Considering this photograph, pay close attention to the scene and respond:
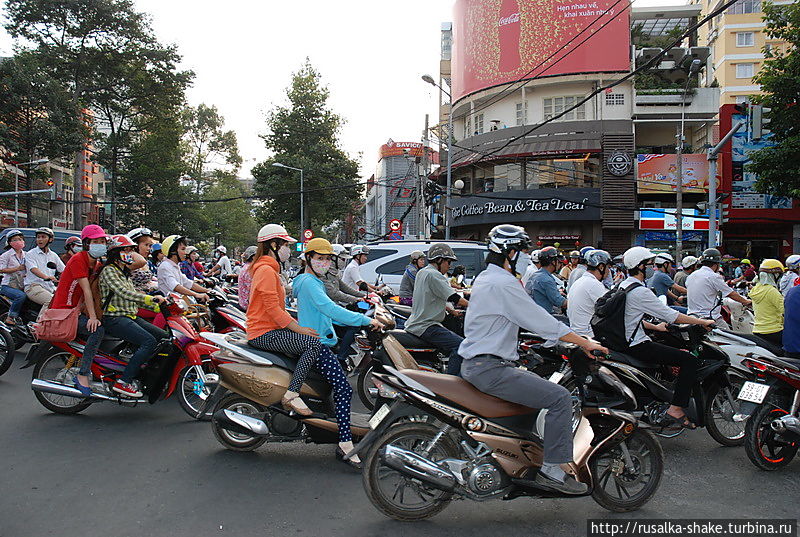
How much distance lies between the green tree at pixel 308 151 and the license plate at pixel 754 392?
3406cm

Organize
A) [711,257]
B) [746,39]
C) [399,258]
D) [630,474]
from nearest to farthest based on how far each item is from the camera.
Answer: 1. [630,474]
2. [711,257]
3. [399,258]
4. [746,39]

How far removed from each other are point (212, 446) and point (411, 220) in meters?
69.4

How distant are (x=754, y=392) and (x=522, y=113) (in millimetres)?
31492

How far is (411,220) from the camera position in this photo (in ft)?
244

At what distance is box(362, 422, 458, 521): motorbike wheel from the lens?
3740mm

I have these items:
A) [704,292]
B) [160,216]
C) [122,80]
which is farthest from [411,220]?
[704,292]

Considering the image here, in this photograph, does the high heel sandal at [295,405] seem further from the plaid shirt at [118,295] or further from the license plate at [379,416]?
the plaid shirt at [118,295]

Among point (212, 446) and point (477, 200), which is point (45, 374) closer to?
point (212, 446)

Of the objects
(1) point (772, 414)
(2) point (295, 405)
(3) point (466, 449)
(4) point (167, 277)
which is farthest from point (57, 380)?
(1) point (772, 414)

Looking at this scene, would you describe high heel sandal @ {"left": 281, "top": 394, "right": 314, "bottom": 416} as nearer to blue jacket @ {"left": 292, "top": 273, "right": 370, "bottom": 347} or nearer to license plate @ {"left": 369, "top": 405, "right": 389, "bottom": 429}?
blue jacket @ {"left": 292, "top": 273, "right": 370, "bottom": 347}

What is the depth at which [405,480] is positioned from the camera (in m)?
3.82

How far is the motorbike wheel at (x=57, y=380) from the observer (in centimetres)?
609

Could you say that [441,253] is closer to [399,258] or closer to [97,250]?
[97,250]

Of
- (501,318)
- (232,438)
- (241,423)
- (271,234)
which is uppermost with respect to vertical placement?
(271,234)
